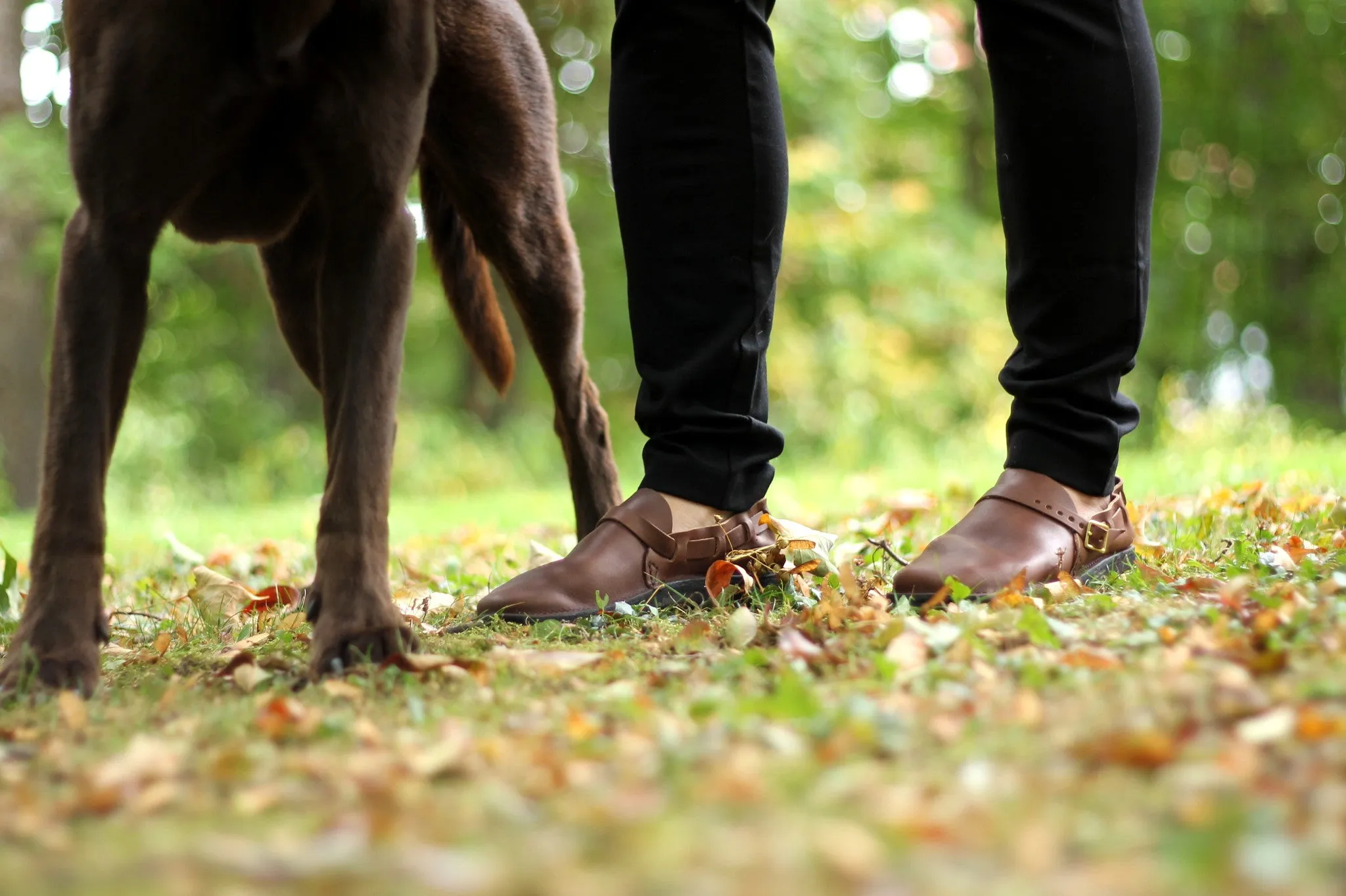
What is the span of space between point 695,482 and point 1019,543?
2.01 feet

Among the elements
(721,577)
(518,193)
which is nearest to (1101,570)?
(721,577)

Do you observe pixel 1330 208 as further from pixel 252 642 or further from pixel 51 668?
pixel 51 668

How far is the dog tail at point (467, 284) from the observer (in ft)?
10.2

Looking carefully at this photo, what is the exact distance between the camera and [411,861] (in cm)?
92

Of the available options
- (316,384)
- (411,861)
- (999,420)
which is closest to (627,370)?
(999,420)

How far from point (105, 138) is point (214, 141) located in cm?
15

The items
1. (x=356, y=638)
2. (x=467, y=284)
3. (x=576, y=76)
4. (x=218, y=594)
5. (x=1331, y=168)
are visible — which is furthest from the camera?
(x=1331, y=168)

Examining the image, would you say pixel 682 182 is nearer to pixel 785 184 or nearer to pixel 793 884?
pixel 785 184

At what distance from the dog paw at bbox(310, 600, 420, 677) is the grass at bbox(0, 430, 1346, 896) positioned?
0.08 metres

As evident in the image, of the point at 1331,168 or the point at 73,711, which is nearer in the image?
the point at 73,711

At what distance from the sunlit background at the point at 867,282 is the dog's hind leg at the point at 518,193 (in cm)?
567

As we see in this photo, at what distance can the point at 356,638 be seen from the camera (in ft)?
6.35

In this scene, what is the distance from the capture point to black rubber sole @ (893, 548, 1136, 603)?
219cm

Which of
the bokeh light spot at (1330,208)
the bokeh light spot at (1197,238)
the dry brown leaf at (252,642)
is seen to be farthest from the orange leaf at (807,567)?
the bokeh light spot at (1330,208)
